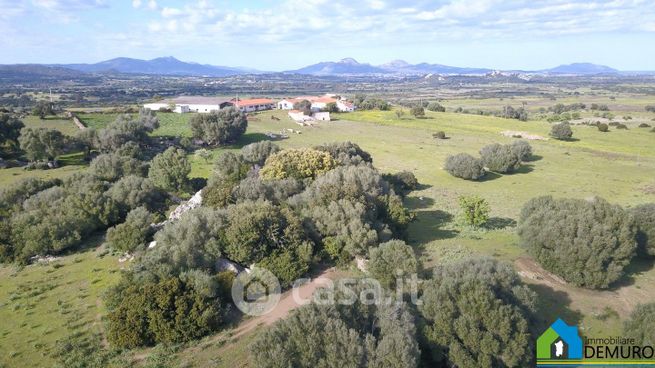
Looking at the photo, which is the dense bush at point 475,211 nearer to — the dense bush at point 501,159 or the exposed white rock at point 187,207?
the exposed white rock at point 187,207

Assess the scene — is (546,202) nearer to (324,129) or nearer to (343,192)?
(343,192)

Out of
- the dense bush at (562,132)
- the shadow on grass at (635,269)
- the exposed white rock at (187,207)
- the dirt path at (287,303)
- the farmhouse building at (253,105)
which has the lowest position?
the dirt path at (287,303)

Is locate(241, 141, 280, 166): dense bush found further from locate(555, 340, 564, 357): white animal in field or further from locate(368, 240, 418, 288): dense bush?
locate(555, 340, 564, 357): white animal in field

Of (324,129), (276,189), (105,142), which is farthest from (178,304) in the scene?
(324,129)

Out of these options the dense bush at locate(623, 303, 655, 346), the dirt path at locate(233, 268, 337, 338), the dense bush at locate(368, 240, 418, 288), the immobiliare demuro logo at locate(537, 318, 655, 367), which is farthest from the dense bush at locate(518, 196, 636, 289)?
the dirt path at locate(233, 268, 337, 338)

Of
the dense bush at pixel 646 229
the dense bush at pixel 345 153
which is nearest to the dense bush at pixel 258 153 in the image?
the dense bush at pixel 345 153

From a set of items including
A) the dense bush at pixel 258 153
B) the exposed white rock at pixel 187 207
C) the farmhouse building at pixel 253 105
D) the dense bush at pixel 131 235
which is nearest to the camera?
the dense bush at pixel 131 235
